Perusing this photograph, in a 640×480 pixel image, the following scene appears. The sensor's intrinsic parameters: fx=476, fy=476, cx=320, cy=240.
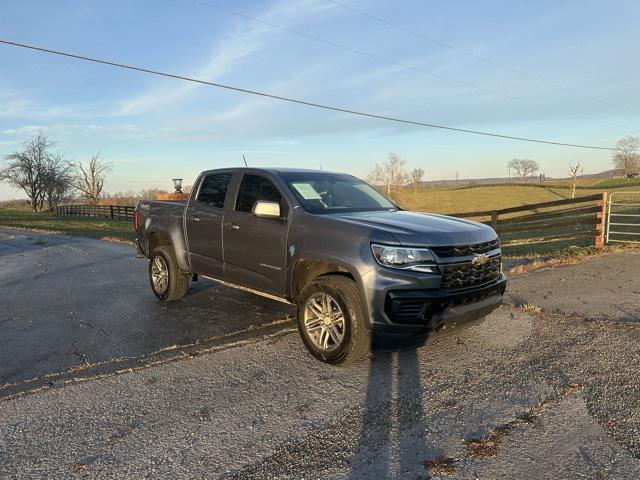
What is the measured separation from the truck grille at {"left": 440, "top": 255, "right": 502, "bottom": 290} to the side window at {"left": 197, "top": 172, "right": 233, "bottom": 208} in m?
3.02

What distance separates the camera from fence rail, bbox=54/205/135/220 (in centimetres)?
4234

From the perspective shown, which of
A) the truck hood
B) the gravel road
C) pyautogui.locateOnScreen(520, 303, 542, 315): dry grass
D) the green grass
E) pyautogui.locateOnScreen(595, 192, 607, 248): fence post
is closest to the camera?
the gravel road

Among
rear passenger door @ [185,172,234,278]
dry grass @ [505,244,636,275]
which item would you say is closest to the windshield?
rear passenger door @ [185,172,234,278]

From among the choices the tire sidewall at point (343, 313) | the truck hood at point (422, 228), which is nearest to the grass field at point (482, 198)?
the truck hood at point (422, 228)

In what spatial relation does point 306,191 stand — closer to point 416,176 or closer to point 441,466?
point 441,466

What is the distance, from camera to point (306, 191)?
17.2 feet

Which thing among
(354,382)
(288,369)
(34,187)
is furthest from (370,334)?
(34,187)

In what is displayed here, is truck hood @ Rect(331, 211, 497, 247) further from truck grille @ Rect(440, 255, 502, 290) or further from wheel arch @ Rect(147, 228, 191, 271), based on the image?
wheel arch @ Rect(147, 228, 191, 271)

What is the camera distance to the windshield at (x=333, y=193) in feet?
16.8

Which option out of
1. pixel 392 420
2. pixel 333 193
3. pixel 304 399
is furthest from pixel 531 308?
pixel 304 399

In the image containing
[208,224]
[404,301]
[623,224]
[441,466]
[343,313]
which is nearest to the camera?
[441,466]

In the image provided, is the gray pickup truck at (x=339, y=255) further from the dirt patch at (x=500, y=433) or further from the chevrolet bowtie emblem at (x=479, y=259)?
the dirt patch at (x=500, y=433)

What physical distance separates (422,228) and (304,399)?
5.92 feet

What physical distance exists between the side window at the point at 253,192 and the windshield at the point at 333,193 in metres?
0.21
